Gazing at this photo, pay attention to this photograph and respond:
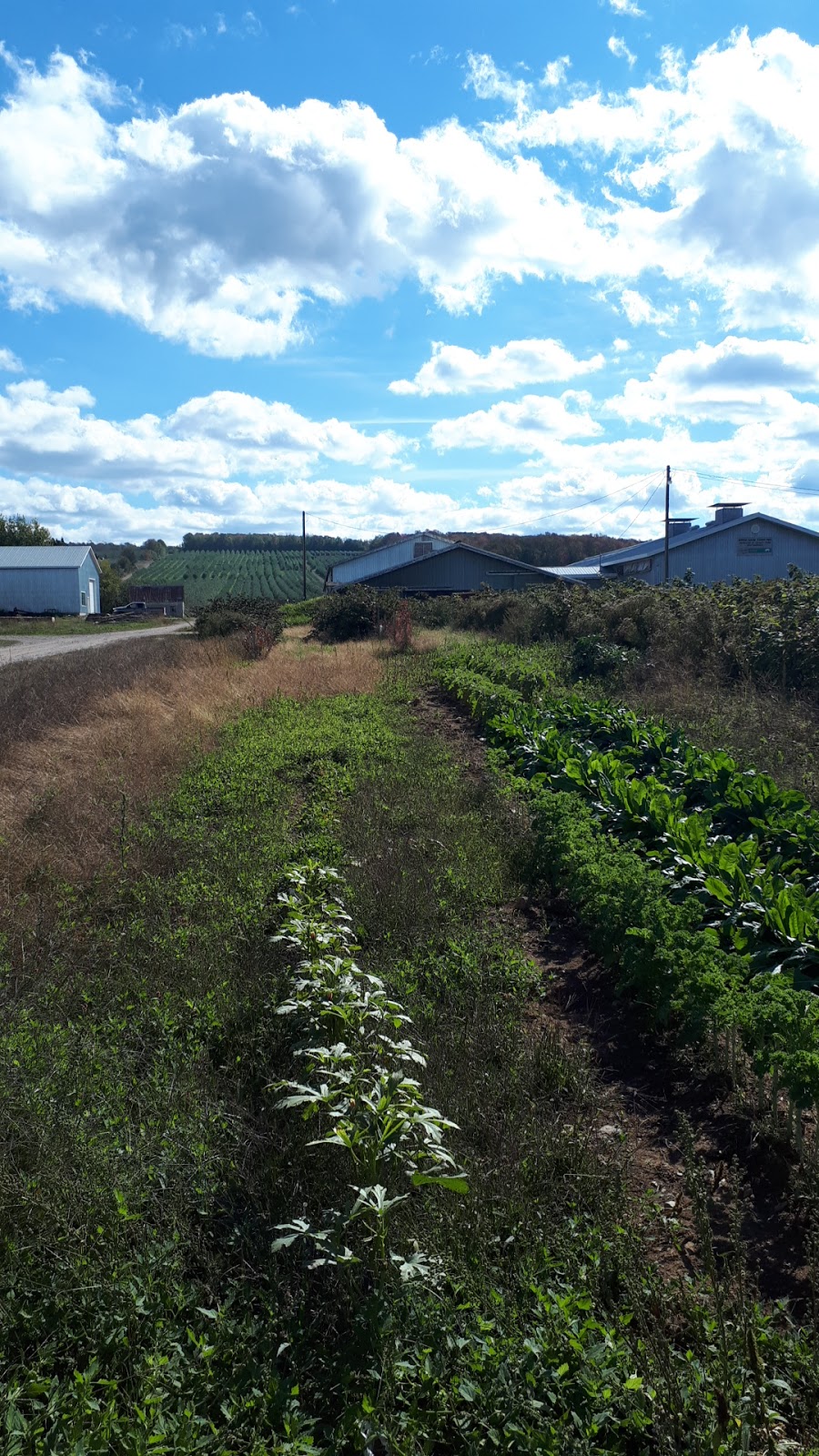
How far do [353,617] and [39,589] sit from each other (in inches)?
1563

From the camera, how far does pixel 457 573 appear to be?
4700 cm

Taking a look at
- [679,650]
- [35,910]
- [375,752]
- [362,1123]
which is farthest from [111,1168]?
[679,650]

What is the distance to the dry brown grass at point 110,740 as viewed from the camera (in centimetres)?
824

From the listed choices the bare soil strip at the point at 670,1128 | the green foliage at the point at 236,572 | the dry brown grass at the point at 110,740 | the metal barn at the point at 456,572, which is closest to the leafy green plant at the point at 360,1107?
the bare soil strip at the point at 670,1128

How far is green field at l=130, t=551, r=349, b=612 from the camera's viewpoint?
93.9 metres

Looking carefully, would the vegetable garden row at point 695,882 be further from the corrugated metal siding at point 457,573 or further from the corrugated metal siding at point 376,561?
the corrugated metal siding at point 376,561

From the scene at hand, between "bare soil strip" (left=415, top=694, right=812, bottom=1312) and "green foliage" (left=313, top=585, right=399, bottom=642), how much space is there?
23.6 metres

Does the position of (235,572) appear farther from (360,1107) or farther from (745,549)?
(360,1107)

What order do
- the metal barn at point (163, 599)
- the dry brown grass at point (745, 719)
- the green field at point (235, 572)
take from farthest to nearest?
the green field at point (235, 572), the metal barn at point (163, 599), the dry brown grass at point (745, 719)

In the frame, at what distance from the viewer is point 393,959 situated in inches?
226

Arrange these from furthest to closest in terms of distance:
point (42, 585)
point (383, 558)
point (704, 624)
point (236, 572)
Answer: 1. point (236, 572)
2. point (42, 585)
3. point (383, 558)
4. point (704, 624)

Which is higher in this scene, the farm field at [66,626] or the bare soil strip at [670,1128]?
the farm field at [66,626]

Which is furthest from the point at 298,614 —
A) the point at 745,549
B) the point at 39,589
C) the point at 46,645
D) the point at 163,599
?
the point at 163,599

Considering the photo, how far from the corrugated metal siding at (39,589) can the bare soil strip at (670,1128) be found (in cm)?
6091
